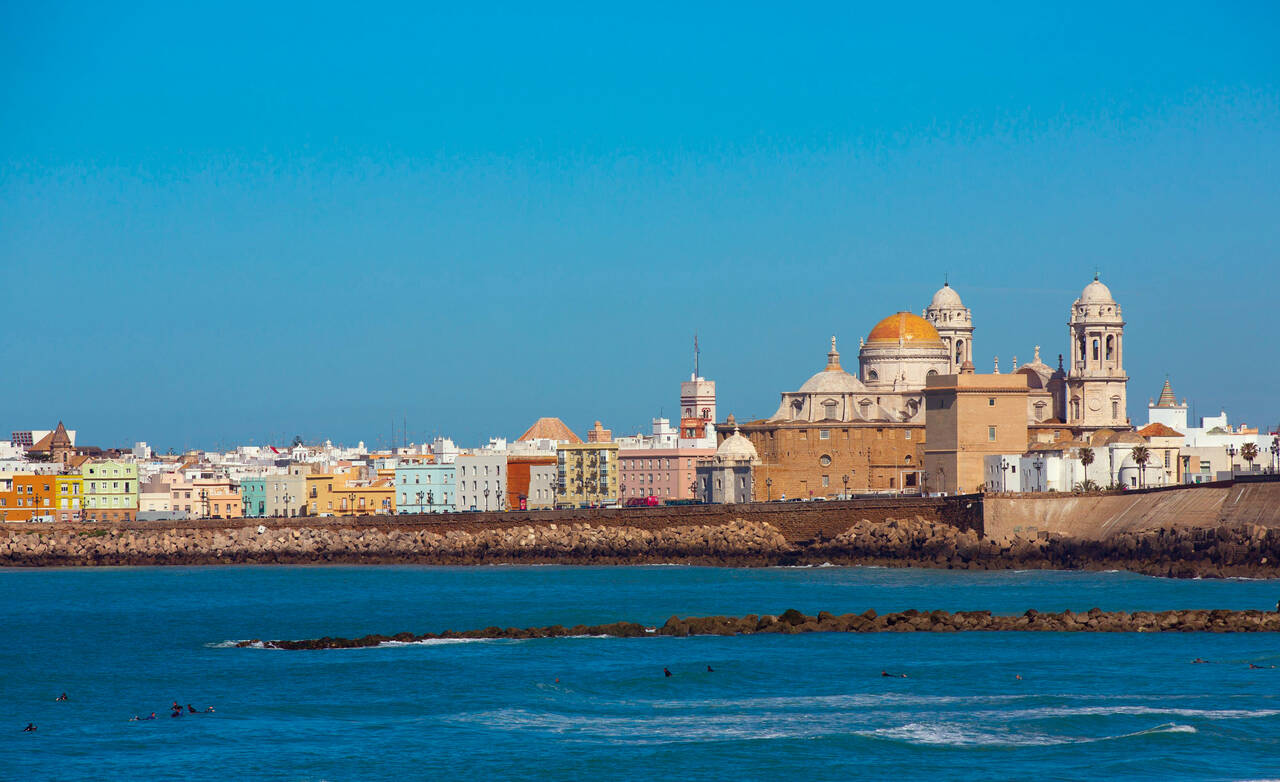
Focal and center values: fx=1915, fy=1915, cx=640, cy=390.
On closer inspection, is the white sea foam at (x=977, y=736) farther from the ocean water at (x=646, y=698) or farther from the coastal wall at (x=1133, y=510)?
the coastal wall at (x=1133, y=510)

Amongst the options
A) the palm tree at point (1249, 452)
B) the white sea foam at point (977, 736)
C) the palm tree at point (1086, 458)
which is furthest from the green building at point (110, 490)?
the white sea foam at point (977, 736)

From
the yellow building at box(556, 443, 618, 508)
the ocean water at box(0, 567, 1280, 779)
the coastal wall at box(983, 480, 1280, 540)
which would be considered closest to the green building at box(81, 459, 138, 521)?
the yellow building at box(556, 443, 618, 508)

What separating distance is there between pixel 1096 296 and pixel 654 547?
99.7 ft

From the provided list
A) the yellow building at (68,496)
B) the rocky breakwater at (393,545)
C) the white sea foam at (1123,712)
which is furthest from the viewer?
the yellow building at (68,496)

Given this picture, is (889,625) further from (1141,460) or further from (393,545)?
(393,545)

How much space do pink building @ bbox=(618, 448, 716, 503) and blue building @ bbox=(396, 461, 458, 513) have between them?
1110cm

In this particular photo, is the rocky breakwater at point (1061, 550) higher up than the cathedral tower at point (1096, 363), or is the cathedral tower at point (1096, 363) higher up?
the cathedral tower at point (1096, 363)

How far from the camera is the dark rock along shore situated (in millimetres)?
56031

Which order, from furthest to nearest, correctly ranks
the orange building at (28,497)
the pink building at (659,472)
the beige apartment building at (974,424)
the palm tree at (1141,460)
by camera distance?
the pink building at (659,472) < the orange building at (28,497) < the beige apartment building at (974,424) < the palm tree at (1141,460)

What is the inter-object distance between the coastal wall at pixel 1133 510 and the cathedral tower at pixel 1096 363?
87.7ft

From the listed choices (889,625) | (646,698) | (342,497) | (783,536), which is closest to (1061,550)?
(783,536)

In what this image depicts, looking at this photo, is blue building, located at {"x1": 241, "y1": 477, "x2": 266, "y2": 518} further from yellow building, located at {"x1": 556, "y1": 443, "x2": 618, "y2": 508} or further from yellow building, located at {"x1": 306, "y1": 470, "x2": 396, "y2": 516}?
yellow building, located at {"x1": 556, "y1": 443, "x2": 618, "y2": 508}

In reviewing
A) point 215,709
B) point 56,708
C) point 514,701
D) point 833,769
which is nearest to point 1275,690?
point 833,769

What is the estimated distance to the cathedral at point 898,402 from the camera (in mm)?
86188
